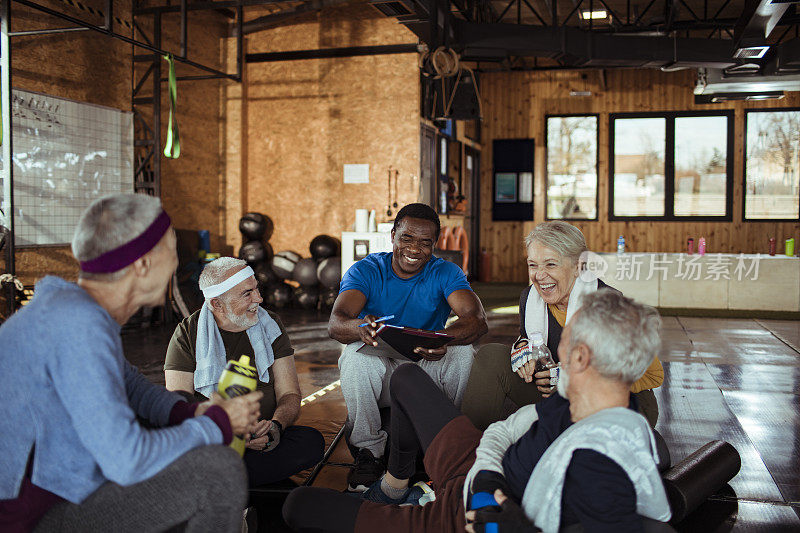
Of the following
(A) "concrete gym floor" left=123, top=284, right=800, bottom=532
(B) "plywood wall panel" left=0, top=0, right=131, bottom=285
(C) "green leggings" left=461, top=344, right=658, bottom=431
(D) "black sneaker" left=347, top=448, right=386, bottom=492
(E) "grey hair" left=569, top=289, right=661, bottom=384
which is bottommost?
(A) "concrete gym floor" left=123, top=284, right=800, bottom=532

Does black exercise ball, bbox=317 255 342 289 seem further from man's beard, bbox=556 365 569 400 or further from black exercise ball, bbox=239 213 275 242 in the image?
man's beard, bbox=556 365 569 400

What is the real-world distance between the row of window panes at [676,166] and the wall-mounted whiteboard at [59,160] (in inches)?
317

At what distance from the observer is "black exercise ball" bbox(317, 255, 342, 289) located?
8.74 m

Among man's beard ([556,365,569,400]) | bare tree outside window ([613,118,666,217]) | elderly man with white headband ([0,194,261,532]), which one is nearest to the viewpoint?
elderly man with white headband ([0,194,261,532])

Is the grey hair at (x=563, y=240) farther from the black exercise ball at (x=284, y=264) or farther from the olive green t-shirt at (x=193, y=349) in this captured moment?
the black exercise ball at (x=284, y=264)

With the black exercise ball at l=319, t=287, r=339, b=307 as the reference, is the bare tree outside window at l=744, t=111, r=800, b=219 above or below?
above

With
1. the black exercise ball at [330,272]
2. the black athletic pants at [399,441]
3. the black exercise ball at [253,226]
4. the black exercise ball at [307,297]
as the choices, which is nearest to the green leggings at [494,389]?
the black athletic pants at [399,441]

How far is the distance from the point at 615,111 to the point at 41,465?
1234 cm

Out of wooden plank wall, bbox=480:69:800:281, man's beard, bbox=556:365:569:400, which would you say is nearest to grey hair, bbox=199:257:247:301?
man's beard, bbox=556:365:569:400

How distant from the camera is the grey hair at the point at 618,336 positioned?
4.78ft

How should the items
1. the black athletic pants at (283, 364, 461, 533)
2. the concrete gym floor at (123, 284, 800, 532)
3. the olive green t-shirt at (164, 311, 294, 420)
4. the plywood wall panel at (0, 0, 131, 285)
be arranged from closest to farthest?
the black athletic pants at (283, 364, 461, 533) → the olive green t-shirt at (164, 311, 294, 420) → the concrete gym floor at (123, 284, 800, 532) → the plywood wall panel at (0, 0, 131, 285)

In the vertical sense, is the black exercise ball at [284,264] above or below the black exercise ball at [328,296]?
above

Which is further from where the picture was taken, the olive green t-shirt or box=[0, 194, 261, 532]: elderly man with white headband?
the olive green t-shirt

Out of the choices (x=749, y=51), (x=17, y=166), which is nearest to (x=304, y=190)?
(x=17, y=166)
